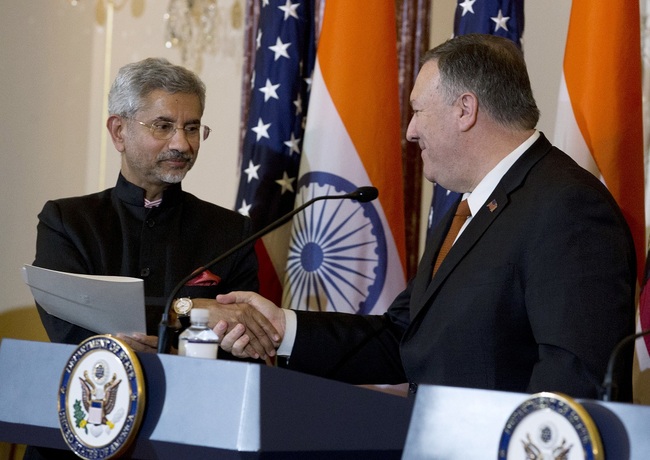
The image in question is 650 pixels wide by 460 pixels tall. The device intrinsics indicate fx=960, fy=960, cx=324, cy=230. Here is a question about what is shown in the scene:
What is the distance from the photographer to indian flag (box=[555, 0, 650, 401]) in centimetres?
321

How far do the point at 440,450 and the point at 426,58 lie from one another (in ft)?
4.63

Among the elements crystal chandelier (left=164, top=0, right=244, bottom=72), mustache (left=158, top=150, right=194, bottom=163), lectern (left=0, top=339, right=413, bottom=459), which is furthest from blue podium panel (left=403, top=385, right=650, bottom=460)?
crystal chandelier (left=164, top=0, right=244, bottom=72)

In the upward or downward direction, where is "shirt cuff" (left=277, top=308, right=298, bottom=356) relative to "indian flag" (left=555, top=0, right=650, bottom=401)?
downward

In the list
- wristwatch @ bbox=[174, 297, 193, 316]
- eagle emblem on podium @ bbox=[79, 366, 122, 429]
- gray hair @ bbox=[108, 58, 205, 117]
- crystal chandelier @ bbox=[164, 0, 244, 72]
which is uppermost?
crystal chandelier @ bbox=[164, 0, 244, 72]

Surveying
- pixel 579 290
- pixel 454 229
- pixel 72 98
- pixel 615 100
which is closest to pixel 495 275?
pixel 579 290

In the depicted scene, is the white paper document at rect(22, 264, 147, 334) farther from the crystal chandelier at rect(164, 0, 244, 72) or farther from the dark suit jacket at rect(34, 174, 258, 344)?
the crystal chandelier at rect(164, 0, 244, 72)

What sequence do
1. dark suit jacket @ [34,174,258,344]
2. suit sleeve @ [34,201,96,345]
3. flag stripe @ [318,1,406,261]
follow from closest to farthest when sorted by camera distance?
suit sleeve @ [34,201,96,345] → dark suit jacket @ [34,174,258,344] → flag stripe @ [318,1,406,261]

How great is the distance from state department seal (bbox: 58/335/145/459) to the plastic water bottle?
0.17m

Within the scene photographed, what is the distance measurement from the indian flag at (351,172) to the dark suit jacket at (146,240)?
566 mm

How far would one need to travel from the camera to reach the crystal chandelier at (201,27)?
4594 mm

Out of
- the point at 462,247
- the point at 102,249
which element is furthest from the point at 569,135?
the point at 102,249

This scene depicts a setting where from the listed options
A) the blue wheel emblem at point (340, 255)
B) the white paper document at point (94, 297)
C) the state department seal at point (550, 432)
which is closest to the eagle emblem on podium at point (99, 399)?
the white paper document at point (94, 297)

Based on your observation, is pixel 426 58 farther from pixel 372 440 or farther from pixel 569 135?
pixel 372 440

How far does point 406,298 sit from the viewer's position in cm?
275
